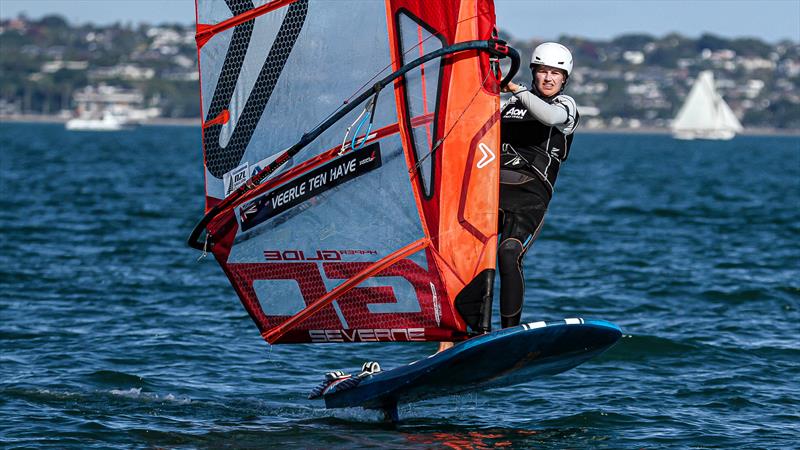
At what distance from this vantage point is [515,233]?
870 cm

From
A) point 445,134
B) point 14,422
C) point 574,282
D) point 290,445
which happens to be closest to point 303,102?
point 445,134

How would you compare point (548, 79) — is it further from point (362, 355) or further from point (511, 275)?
point (362, 355)

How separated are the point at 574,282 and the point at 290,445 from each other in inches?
381

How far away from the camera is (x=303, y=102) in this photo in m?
8.96

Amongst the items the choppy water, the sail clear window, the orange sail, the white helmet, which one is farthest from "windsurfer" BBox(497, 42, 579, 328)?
the choppy water

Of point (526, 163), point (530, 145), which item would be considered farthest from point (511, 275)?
point (530, 145)

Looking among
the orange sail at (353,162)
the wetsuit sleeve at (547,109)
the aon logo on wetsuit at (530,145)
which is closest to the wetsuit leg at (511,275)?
the orange sail at (353,162)

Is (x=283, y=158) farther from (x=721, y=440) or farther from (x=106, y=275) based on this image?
(x=106, y=275)

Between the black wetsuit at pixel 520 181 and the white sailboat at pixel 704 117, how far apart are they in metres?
130

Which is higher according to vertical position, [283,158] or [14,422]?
[283,158]

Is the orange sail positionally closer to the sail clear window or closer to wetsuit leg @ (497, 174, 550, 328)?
the sail clear window

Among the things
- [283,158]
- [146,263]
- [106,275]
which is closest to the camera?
[283,158]

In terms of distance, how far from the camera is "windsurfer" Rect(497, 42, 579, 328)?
861cm

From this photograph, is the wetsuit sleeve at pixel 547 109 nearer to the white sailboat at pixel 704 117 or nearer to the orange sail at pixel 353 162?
the orange sail at pixel 353 162
